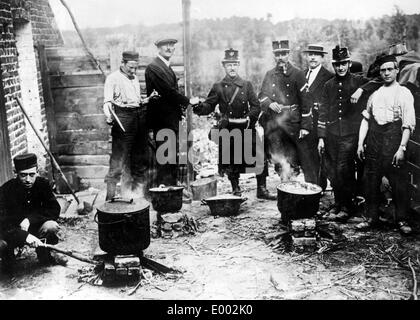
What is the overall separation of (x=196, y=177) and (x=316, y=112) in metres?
3.03

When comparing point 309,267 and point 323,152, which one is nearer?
point 309,267

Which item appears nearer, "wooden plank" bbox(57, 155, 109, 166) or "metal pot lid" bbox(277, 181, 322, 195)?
"metal pot lid" bbox(277, 181, 322, 195)

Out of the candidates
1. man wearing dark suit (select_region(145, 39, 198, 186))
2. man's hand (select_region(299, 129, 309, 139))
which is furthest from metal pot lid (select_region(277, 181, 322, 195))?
man wearing dark suit (select_region(145, 39, 198, 186))

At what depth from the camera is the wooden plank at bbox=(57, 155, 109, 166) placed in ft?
28.7

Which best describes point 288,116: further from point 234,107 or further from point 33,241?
point 33,241

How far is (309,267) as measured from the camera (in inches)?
203

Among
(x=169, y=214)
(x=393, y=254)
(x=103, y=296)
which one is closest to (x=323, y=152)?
(x=393, y=254)

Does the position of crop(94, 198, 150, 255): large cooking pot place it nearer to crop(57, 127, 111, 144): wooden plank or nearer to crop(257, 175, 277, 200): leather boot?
crop(257, 175, 277, 200): leather boot

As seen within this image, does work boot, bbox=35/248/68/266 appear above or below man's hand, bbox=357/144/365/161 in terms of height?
below

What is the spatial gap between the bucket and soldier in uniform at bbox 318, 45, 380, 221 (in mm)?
2288

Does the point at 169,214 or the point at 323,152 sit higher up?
the point at 323,152
